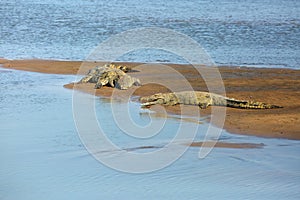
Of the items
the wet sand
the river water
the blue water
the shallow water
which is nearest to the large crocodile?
the wet sand

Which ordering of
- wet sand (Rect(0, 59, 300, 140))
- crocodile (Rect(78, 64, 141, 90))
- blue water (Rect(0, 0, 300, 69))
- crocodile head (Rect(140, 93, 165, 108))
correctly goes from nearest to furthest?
wet sand (Rect(0, 59, 300, 140)) → crocodile head (Rect(140, 93, 165, 108)) → crocodile (Rect(78, 64, 141, 90)) → blue water (Rect(0, 0, 300, 69))

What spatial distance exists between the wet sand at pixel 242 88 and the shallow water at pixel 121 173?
0.60 meters

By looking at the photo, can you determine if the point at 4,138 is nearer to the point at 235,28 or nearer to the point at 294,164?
the point at 294,164

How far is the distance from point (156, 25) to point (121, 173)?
64.2 ft

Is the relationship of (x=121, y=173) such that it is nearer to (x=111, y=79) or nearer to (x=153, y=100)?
(x=153, y=100)

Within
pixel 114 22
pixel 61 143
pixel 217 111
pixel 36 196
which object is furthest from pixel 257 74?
pixel 114 22

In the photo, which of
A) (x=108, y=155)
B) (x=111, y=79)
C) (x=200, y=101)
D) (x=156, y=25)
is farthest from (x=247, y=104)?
(x=156, y=25)

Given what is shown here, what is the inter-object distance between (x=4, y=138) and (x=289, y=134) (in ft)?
12.7

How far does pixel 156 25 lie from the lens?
88.6ft

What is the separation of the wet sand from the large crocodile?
121 millimetres

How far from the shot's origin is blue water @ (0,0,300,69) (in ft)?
63.2

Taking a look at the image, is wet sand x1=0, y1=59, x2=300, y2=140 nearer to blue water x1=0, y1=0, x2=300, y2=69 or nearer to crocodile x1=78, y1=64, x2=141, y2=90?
crocodile x1=78, y1=64, x2=141, y2=90

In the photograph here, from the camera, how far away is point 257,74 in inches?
620

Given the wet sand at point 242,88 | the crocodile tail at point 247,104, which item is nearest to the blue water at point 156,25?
the wet sand at point 242,88
